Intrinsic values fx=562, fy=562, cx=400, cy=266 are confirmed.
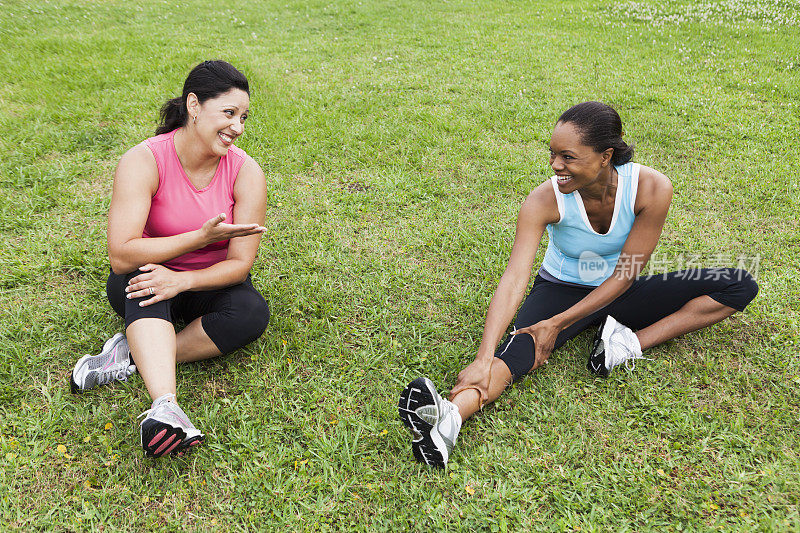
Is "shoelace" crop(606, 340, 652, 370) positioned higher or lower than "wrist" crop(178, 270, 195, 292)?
lower

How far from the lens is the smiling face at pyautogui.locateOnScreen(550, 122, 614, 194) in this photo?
2895mm

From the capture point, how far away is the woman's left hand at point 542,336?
10.2 feet

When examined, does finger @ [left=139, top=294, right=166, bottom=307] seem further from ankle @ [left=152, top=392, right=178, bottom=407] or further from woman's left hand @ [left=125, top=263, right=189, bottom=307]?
ankle @ [left=152, top=392, right=178, bottom=407]

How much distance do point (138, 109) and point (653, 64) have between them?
7.00 meters

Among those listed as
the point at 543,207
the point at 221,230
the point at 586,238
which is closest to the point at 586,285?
the point at 586,238

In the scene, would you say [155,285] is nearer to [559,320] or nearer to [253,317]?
[253,317]

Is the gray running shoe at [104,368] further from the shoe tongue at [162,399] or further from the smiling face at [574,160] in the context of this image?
the smiling face at [574,160]

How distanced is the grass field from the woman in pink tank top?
29 centimetres

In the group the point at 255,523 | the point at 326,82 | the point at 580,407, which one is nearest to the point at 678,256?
the point at 580,407

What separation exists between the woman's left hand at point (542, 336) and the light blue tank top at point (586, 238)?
0.41 m

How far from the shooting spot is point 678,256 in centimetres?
438

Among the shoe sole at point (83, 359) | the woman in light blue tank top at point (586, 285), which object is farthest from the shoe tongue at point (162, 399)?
the woman in light blue tank top at point (586, 285)

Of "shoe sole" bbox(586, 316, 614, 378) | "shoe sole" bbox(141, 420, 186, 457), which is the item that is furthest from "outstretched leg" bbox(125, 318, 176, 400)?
"shoe sole" bbox(586, 316, 614, 378)

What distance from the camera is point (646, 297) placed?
11.1 feet
